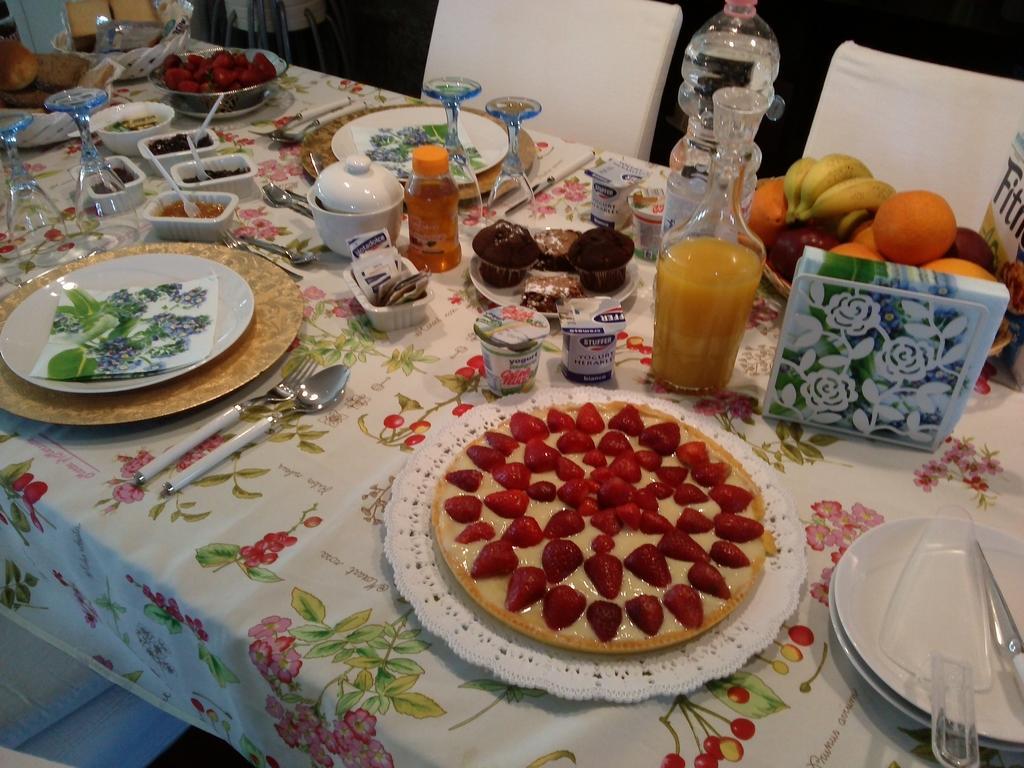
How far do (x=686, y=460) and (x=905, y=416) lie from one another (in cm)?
26

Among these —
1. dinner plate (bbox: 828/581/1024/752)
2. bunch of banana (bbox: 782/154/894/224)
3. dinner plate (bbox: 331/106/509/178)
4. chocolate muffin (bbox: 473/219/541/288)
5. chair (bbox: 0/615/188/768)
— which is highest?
bunch of banana (bbox: 782/154/894/224)

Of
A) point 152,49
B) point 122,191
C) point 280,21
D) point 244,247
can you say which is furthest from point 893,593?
point 280,21

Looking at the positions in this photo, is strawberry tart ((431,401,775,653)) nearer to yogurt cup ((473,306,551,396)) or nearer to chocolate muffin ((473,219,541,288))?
yogurt cup ((473,306,551,396))

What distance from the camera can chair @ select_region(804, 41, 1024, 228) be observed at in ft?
4.39

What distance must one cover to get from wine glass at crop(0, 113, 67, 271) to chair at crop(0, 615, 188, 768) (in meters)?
0.59

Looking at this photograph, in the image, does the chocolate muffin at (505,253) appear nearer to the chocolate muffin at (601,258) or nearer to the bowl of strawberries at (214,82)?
the chocolate muffin at (601,258)

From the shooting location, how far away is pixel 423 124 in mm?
1507

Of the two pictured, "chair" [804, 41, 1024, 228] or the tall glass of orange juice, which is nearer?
the tall glass of orange juice

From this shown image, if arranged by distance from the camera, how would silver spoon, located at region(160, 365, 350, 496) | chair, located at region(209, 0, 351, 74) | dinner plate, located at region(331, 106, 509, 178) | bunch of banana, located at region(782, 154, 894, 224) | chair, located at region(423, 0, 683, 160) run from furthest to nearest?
1. chair, located at region(209, 0, 351, 74)
2. chair, located at region(423, 0, 683, 160)
3. dinner plate, located at region(331, 106, 509, 178)
4. bunch of banana, located at region(782, 154, 894, 224)
5. silver spoon, located at region(160, 365, 350, 496)

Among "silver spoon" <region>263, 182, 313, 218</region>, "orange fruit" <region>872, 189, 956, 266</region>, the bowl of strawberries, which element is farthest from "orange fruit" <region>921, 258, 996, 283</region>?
the bowl of strawberries

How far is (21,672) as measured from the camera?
0.96 meters

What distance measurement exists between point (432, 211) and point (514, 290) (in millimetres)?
164

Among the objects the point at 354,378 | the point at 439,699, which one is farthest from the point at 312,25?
the point at 439,699

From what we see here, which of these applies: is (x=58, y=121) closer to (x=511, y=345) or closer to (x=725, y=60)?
(x=511, y=345)
